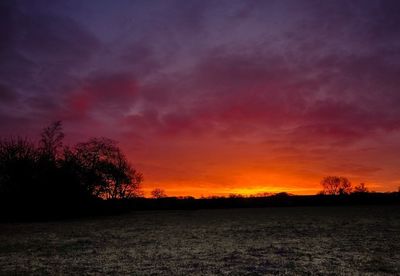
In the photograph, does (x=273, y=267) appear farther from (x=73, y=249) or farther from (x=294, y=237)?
(x=73, y=249)

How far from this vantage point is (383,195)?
8231cm

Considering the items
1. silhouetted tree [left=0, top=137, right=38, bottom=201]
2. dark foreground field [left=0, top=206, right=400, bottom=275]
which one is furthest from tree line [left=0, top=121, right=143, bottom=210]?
dark foreground field [left=0, top=206, right=400, bottom=275]

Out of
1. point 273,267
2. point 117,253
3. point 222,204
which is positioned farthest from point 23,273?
point 222,204

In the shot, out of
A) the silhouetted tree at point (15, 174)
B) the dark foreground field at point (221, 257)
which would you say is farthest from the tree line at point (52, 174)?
the dark foreground field at point (221, 257)

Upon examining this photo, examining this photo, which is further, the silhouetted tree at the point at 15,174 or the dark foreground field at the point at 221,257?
the silhouetted tree at the point at 15,174

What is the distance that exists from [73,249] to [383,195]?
7730 centimetres

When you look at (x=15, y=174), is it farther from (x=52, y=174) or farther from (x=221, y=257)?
(x=221, y=257)

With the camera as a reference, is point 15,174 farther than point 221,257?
Yes

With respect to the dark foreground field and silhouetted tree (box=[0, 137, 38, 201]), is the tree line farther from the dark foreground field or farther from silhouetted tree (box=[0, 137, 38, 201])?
the dark foreground field

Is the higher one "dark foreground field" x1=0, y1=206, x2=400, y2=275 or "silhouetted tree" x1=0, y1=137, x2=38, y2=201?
"silhouetted tree" x1=0, y1=137, x2=38, y2=201

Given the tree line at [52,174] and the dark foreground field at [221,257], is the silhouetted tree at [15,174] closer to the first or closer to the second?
the tree line at [52,174]

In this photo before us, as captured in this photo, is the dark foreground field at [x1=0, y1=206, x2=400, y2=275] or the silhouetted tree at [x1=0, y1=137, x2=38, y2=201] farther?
the silhouetted tree at [x1=0, y1=137, x2=38, y2=201]

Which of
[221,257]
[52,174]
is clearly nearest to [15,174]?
[52,174]

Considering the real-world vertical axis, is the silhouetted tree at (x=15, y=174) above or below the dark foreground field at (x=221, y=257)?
above
